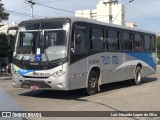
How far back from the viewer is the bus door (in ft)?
40.6

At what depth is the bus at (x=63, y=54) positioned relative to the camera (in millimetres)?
12156

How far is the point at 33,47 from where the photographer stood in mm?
12672

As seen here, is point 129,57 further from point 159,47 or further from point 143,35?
point 159,47

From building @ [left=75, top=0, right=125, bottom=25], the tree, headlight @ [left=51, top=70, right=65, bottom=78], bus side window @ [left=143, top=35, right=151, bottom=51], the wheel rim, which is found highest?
building @ [left=75, top=0, right=125, bottom=25]

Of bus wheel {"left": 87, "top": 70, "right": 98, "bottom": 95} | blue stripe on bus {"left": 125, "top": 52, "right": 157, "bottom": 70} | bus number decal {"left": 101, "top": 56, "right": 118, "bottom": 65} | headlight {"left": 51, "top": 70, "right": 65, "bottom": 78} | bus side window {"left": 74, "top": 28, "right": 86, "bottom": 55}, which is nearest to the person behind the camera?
headlight {"left": 51, "top": 70, "right": 65, "bottom": 78}

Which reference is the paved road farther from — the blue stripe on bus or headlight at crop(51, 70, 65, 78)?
the blue stripe on bus

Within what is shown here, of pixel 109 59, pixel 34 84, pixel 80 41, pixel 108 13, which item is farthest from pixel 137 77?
pixel 108 13

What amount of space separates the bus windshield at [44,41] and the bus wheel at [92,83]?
6.53 feet

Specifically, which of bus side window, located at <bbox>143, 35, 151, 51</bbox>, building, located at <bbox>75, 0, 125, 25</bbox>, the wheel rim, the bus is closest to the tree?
bus side window, located at <bbox>143, 35, 151, 51</bbox>

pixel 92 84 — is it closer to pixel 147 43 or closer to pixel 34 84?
pixel 34 84

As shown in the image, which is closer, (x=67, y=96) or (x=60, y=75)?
(x=60, y=75)

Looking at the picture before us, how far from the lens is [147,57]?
2005 centimetres

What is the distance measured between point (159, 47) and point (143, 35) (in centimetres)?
4601

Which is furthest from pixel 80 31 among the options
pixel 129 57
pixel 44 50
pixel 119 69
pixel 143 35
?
pixel 143 35
